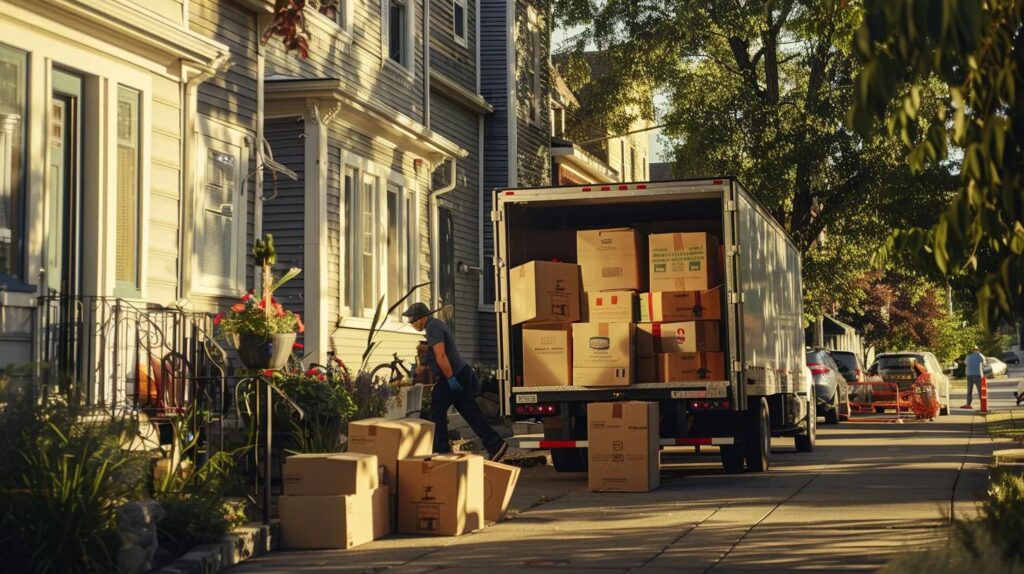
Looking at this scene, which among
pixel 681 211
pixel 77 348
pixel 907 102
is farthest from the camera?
pixel 681 211

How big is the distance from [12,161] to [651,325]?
7293 mm

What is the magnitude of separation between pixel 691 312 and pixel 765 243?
2341 mm

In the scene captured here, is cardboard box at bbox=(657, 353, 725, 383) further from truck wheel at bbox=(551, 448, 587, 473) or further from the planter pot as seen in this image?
the planter pot

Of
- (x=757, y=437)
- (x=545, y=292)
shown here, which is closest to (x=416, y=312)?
(x=545, y=292)

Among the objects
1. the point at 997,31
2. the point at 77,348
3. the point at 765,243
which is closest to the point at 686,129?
the point at 765,243

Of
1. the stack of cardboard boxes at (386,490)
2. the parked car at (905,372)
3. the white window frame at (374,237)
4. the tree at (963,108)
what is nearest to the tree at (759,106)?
the parked car at (905,372)

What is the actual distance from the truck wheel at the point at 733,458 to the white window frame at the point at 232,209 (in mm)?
5643

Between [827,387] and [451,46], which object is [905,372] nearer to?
[827,387]

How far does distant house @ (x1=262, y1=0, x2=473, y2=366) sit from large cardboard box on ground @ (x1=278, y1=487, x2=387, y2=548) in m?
6.51

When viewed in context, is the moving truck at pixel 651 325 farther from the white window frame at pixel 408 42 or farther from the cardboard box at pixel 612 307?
the white window frame at pixel 408 42

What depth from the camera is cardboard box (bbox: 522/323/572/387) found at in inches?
621

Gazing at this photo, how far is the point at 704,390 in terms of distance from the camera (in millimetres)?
15211

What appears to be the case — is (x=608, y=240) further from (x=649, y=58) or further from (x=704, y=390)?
(x=649, y=58)

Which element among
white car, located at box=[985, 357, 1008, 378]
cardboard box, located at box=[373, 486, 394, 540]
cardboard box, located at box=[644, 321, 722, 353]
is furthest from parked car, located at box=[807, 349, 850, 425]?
white car, located at box=[985, 357, 1008, 378]
